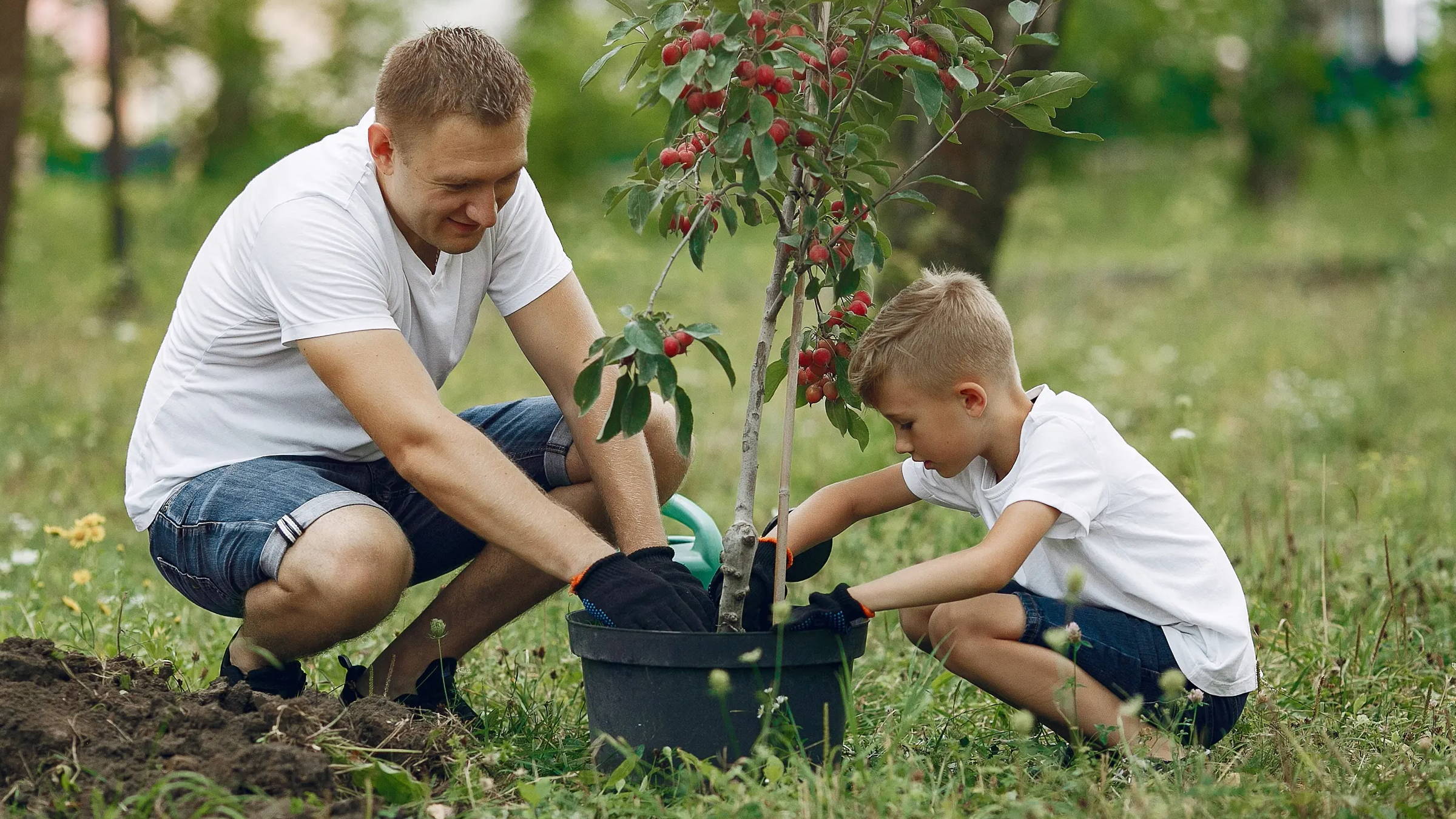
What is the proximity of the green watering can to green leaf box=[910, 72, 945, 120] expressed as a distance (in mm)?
1184

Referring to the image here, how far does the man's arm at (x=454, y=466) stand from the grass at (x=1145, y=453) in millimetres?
389

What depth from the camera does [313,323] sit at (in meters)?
2.41

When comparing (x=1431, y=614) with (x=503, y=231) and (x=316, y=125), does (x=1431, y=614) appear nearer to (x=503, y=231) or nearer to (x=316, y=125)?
(x=503, y=231)

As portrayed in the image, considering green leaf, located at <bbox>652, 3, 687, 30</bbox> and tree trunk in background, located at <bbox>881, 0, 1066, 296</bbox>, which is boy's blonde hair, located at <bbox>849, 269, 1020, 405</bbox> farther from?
tree trunk in background, located at <bbox>881, 0, 1066, 296</bbox>

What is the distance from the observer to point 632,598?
2.20 meters

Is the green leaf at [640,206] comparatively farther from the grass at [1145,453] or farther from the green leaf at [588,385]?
the grass at [1145,453]

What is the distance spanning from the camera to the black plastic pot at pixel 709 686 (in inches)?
83.1

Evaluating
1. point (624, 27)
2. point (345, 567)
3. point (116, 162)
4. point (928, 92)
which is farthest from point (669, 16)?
point (116, 162)

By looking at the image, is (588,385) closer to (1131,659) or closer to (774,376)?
(774,376)

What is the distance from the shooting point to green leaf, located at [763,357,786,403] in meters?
2.43

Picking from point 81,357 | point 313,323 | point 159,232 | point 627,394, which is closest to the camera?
point 627,394

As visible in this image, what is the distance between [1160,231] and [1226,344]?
7420mm

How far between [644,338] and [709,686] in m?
0.59

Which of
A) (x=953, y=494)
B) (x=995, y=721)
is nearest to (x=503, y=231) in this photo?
(x=953, y=494)
